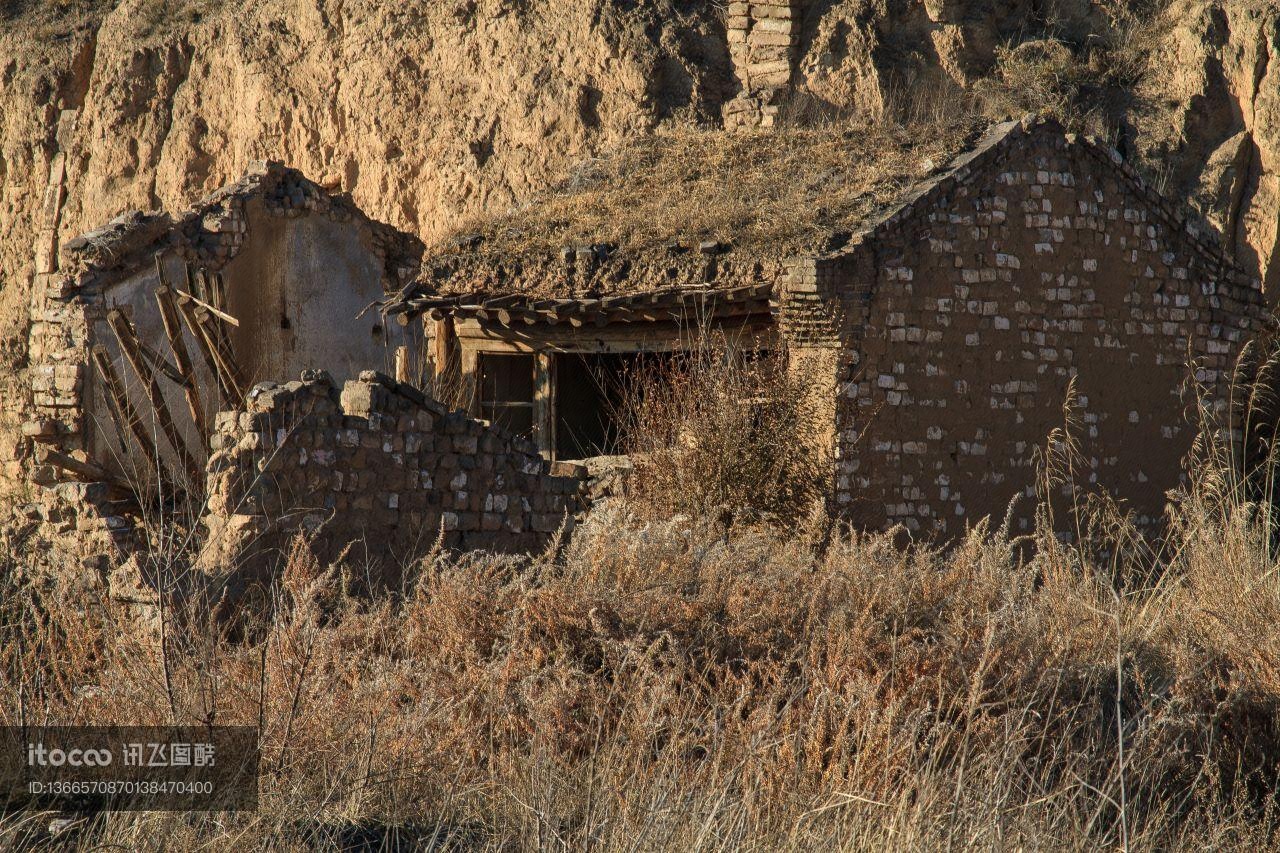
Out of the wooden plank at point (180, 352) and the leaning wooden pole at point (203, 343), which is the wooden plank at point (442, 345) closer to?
the leaning wooden pole at point (203, 343)

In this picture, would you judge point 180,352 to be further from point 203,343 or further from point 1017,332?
point 1017,332

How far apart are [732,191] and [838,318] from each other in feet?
11.1

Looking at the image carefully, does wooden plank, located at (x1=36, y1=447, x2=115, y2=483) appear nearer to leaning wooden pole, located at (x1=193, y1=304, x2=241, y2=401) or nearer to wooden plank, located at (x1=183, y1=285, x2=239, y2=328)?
leaning wooden pole, located at (x1=193, y1=304, x2=241, y2=401)

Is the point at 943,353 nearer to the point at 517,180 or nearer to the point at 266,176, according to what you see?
the point at 266,176

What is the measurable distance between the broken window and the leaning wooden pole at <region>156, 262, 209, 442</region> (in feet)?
11.0

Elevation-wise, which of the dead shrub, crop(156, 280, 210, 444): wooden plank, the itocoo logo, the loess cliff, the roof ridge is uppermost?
the loess cliff

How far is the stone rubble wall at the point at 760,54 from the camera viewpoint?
732 inches

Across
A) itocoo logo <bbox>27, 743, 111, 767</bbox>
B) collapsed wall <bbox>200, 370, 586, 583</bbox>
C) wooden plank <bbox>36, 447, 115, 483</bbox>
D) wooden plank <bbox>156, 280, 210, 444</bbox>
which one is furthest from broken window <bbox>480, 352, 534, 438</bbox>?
itocoo logo <bbox>27, 743, 111, 767</bbox>

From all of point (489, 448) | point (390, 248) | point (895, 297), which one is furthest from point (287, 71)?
point (489, 448)

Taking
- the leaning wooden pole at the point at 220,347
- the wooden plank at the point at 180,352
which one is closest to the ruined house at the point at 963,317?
the leaning wooden pole at the point at 220,347

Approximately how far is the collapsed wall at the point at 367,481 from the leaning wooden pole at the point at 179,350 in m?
2.87

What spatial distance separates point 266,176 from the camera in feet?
39.9

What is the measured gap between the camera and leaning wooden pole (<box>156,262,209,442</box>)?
10.9m

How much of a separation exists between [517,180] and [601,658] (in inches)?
533
